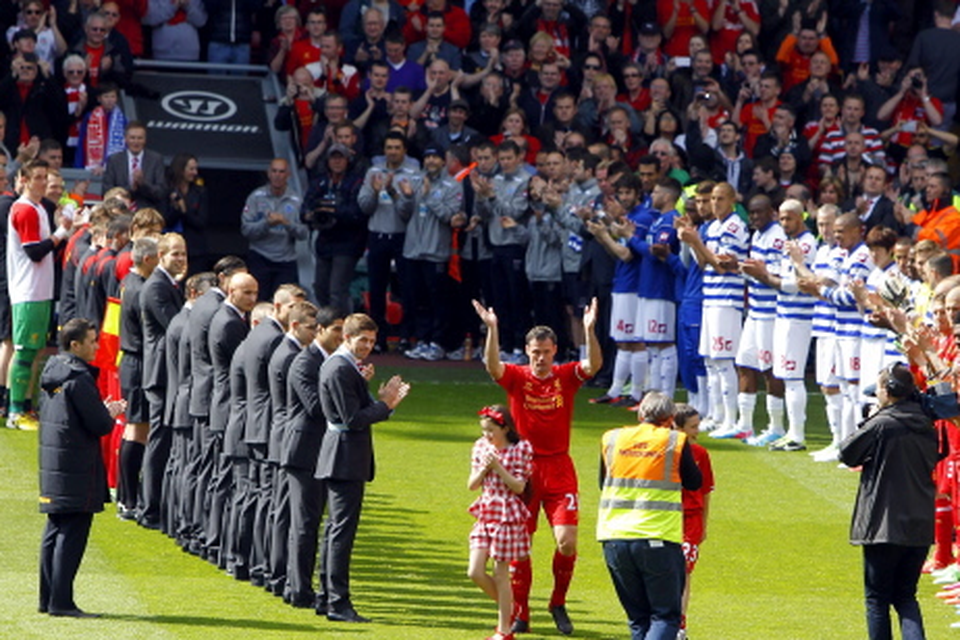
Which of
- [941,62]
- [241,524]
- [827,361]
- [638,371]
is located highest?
[941,62]

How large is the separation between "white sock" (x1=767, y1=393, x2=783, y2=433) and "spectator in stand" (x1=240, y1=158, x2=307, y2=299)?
5578mm

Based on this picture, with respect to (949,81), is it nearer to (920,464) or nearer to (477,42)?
(477,42)

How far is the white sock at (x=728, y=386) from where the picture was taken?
17.1 meters

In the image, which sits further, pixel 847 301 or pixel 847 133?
pixel 847 133

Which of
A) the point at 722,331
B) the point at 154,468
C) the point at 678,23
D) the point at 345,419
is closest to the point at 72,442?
the point at 345,419

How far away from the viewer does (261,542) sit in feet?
38.8

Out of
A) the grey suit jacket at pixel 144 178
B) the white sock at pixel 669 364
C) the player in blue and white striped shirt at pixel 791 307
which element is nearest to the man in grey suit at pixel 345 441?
the player in blue and white striped shirt at pixel 791 307

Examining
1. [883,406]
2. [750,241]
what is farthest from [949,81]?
[883,406]

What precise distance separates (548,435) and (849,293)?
16.8ft

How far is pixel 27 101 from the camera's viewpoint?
20281mm

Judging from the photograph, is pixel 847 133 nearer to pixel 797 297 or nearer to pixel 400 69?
pixel 400 69

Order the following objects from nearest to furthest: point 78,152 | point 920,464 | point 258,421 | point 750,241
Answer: point 920,464 → point 258,421 → point 750,241 → point 78,152

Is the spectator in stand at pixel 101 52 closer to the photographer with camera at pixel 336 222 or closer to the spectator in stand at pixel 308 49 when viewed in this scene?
the spectator in stand at pixel 308 49

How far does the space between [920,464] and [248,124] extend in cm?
1391
